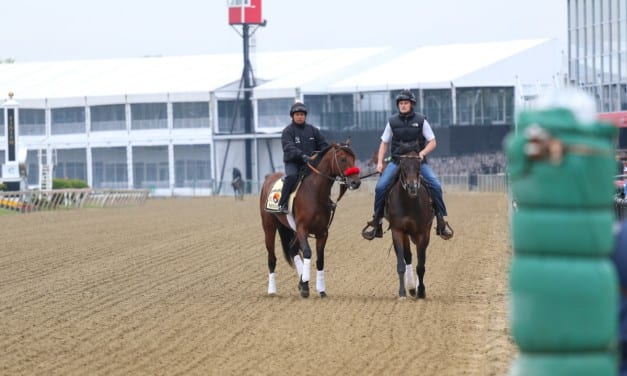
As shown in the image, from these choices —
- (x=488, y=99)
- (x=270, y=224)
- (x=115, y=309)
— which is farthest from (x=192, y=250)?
(x=488, y=99)

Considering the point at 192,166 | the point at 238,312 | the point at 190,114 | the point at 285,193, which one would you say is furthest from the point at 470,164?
the point at 238,312

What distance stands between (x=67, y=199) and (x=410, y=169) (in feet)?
127

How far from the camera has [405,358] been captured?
980 centimetres

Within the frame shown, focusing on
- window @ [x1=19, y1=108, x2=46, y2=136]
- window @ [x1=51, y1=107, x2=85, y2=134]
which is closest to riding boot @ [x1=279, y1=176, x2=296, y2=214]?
window @ [x1=51, y1=107, x2=85, y2=134]

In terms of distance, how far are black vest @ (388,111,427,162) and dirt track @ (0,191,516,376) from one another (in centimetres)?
171

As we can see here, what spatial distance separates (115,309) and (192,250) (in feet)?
31.1

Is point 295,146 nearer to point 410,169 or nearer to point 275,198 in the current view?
point 275,198

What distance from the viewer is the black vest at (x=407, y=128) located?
14.5m

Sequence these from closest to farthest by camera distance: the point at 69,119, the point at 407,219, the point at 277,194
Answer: the point at 407,219, the point at 277,194, the point at 69,119

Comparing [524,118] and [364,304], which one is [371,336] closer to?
[364,304]

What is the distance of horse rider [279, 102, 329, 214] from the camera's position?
1507 centimetres

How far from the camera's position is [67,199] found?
50969 mm

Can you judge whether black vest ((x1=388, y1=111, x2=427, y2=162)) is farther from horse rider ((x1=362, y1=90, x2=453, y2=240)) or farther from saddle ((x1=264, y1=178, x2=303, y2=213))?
saddle ((x1=264, y1=178, x2=303, y2=213))

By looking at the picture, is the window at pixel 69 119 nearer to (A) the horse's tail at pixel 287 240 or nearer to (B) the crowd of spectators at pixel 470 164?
(B) the crowd of spectators at pixel 470 164
